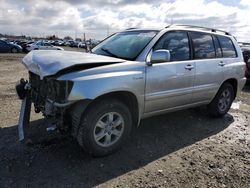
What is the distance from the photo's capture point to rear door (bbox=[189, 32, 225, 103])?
213 inches

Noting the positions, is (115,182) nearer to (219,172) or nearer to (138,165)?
(138,165)

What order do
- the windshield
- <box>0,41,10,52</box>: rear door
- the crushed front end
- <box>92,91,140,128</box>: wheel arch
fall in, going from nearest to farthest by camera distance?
1. the crushed front end
2. <box>92,91,140,128</box>: wheel arch
3. the windshield
4. <box>0,41,10,52</box>: rear door

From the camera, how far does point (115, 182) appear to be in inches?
142

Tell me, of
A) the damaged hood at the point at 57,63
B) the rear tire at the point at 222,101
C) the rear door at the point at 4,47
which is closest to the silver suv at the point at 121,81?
the damaged hood at the point at 57,63

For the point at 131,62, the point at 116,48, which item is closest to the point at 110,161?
the point at 131,62

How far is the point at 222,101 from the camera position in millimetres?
6398

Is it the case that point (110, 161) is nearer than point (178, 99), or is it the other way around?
point (110, 161)

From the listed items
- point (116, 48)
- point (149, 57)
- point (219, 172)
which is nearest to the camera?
point (219, 172)

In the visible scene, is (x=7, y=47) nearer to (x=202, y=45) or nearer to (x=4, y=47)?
(x=4, y=47)

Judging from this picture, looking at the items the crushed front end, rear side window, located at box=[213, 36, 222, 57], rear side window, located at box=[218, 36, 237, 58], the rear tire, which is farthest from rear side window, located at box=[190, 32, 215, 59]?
the crushed front end

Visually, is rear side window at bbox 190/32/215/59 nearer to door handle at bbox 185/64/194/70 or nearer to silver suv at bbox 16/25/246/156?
silver suv at bbox 16/25/246/156

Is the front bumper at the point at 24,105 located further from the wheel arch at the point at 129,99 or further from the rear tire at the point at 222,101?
the rear tire at the point at 222,101

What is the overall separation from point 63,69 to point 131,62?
1064 millimetres

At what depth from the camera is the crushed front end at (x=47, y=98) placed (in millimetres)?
3799
